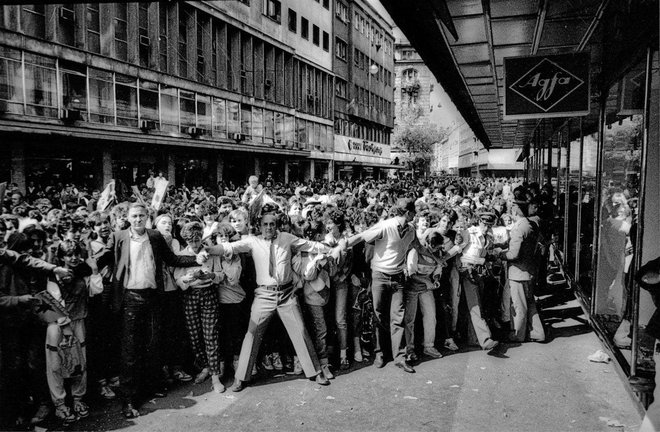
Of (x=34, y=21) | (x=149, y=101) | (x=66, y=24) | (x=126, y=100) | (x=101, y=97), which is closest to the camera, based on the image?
(x=34, y=21)

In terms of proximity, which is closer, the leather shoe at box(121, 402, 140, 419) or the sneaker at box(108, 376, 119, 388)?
the leather shoe at box(121, 402, 140, 419)

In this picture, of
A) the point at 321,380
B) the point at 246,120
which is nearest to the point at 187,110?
the point at 246,120

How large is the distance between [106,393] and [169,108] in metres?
21.9

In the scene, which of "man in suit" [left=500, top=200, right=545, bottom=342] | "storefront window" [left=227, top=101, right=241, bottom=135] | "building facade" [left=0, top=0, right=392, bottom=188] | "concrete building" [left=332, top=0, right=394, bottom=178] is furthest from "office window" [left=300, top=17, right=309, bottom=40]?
"man in suit" [left=500, top=200, right=545, bottom=342]

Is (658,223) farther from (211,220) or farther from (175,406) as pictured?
(211,220)

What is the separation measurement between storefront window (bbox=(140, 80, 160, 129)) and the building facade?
51mm

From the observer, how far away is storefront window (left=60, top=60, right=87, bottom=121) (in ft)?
63.9

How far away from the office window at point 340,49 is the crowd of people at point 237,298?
1677 inches

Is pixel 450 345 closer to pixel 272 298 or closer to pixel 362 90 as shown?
pixel 272 298

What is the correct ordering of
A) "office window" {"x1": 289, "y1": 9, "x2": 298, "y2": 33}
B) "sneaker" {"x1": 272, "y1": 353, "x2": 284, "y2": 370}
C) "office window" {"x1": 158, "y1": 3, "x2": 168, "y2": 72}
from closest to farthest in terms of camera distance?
1. "sneaker" {"x1": 272, "y1": 353, "x2": 284, "y2": 370}
2. "office window" {"x1": 158, "y1": 3, "x2": 168, "y2": 72}
3. "office window" {"x1": 289, "y1": 9, "x2": 298, "y2": 33}

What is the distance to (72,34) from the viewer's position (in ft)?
65.6

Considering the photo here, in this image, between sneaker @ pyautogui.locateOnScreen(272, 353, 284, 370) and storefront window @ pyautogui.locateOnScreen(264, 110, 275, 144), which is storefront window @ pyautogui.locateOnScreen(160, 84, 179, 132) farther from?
sneaker @ pyautogui.locateOnScreen(272, 353, 284, 370)

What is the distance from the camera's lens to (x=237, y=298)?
229 inches

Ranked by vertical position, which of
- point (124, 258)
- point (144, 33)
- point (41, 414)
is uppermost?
point (144, 33)
